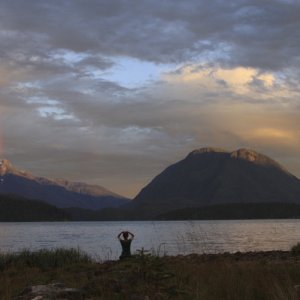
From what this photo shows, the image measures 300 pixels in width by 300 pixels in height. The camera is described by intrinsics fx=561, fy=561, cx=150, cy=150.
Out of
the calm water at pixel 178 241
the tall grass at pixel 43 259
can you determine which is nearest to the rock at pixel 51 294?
the calm water at pixel 178 241

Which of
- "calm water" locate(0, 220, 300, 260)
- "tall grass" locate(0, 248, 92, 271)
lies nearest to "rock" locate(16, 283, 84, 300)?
"calm water" locate(0, 220, 300, 260)

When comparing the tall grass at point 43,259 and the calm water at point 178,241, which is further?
the calm water at point 178,241

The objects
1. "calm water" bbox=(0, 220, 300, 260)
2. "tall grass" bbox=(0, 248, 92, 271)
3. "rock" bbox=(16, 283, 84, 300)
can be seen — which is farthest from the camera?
"calm water" bbox=(0, 220, 300, 260)

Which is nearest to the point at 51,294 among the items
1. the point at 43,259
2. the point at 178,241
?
the point at 43,259

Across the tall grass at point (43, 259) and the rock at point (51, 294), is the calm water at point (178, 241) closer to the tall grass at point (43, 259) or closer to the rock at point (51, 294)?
the tall grass at point (43, 259)

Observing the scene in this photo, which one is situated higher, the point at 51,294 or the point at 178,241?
the point at 178,241

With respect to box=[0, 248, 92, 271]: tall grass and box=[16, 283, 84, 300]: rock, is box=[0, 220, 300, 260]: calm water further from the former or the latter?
box=[16, 283, 84, 300]: rock

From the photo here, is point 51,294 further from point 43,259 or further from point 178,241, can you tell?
point 178,241

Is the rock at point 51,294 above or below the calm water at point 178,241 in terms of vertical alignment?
below

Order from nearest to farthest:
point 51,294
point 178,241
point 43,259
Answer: point 51,294 < point 43,259 < point 178,241

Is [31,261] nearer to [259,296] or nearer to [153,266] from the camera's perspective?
Answer: [153,266]

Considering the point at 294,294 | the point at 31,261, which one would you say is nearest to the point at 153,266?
the point at 294,294

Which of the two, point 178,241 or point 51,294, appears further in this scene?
point 178,241

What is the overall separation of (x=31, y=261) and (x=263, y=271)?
10.6 metres
